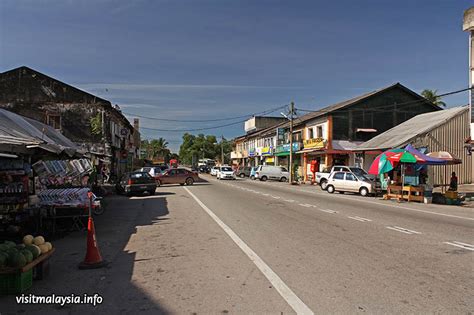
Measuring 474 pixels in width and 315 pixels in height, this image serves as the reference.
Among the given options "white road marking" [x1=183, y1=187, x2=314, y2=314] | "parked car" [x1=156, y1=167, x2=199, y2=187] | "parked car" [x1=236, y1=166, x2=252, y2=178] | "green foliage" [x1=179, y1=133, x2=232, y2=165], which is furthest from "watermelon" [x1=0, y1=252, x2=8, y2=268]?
"green foliage" [x1=179, y1=133, x2=232, y2=165]

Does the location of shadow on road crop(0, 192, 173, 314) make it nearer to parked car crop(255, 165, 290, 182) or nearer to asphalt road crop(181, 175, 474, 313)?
asphalt road crop(181, 175, 474, 313)

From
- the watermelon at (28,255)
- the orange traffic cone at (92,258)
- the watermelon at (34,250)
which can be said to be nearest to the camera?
the watermelon at (28,255)

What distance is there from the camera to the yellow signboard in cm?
4188

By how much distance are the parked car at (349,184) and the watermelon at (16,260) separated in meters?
22.1

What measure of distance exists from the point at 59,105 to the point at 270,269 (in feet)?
119

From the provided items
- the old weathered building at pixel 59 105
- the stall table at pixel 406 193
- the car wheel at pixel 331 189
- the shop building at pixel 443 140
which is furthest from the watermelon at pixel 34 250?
the old weathered building at pixel 59 105

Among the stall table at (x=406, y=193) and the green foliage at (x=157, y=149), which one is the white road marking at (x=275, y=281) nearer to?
the stall table at (x=406, y=193)

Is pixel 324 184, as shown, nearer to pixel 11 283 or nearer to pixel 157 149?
pixel 11 283

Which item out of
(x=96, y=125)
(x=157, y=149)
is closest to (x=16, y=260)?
(x=96, y=125)

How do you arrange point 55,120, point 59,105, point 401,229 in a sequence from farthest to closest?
point 59,105 < point 55,120 < point 401,229

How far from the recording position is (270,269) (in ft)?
21.9

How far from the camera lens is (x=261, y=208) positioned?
53.2 feet

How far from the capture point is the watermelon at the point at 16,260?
5582 mm

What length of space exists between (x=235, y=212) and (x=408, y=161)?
10.8 meters
